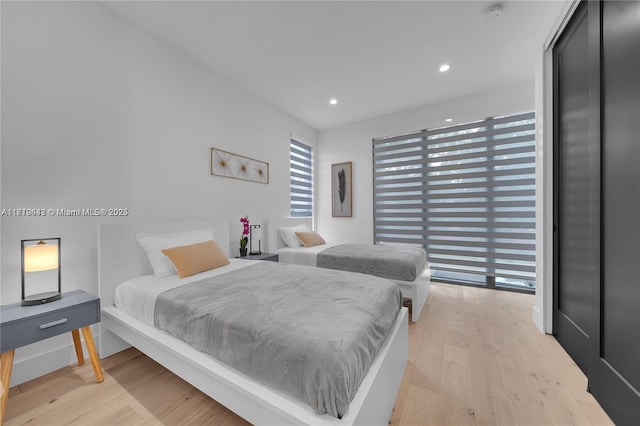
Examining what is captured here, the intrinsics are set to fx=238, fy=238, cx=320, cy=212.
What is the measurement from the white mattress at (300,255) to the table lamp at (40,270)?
217 cm

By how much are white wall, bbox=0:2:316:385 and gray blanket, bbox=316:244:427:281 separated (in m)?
1.59

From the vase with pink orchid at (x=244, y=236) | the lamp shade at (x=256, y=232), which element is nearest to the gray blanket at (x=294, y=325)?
the vase with pink orchid at (x=244, y=236)

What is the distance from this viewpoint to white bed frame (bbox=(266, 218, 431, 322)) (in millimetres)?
2469

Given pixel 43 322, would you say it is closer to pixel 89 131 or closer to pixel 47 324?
pixel 47 324

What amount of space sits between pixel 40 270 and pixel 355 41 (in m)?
3.12

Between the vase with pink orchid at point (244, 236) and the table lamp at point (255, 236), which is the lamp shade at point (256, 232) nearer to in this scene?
the table lamp at point (255, 236)

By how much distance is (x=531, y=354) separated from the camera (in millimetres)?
1865

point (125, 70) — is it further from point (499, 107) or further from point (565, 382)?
point (499, 107)

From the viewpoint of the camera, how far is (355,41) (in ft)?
7.86

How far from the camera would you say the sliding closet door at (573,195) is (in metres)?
1.62

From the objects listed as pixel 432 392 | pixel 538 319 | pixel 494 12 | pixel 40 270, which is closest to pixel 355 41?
pixel 494 12

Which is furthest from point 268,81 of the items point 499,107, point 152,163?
point 499,107

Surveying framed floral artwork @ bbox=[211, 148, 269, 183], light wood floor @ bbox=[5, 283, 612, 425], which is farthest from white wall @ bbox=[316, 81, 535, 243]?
light wood floor @ bbox=[5, 283, 612, 425]

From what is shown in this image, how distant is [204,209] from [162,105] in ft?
3.73
